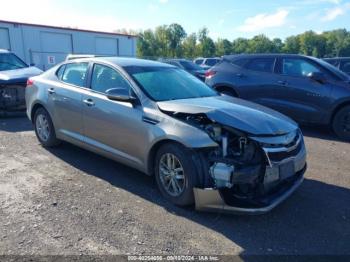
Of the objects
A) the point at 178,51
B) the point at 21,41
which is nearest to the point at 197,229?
the point at 21,41

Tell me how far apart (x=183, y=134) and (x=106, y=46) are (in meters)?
25.8

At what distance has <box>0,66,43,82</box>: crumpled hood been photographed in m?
9.61

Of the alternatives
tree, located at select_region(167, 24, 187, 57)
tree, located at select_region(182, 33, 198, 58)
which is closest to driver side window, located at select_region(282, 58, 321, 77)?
tree, located at select_region(167, 24, 187, 57)

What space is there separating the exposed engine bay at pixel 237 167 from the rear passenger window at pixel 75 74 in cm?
237

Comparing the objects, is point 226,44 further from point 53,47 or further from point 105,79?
point 105,79

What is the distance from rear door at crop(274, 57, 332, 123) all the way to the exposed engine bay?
449 centimetres

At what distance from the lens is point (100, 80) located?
17.4ft

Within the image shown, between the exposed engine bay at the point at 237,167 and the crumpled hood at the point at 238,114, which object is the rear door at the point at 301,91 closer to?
the crumpled hood at the point at 238,114

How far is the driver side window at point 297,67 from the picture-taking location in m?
8.18

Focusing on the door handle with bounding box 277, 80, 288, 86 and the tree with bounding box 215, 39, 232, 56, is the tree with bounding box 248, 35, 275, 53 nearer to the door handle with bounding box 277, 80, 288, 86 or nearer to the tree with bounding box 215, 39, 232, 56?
the tree with bounding box 215, 39, 232, 56

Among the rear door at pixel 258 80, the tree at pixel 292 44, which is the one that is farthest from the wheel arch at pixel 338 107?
the tree at pixel 292 44

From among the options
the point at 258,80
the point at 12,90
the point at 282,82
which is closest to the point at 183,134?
the point at 282,82

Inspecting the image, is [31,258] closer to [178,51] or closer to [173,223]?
[173,223]

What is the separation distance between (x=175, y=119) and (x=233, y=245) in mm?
1513
